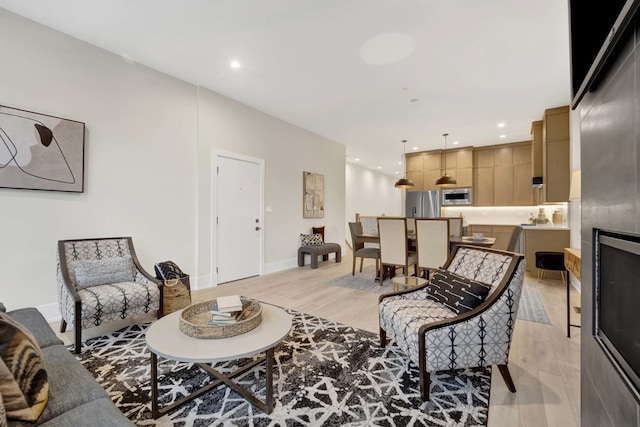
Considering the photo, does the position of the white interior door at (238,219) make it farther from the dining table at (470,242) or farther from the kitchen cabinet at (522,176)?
the kitchen cabinet at (522,176)

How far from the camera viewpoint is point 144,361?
2139 millimetres

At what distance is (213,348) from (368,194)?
10299 millimetres

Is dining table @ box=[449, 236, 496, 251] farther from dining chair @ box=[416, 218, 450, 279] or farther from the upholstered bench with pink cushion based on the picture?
the upholstered bench with pink cushion

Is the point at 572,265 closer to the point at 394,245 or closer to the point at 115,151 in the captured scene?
the point at 394,245

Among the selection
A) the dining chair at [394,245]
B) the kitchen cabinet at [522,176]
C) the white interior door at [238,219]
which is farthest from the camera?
the kitchen cabinet at [522,176]

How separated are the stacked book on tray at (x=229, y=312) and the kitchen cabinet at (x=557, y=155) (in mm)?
5384

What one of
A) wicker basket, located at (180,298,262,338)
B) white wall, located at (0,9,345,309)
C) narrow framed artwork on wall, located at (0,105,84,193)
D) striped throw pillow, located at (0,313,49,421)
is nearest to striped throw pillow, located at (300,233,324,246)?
white wall, located at (0,9,345,309)

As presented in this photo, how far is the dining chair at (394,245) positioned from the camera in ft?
13.9

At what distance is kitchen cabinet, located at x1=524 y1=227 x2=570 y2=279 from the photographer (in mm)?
4859

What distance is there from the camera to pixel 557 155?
4766mm

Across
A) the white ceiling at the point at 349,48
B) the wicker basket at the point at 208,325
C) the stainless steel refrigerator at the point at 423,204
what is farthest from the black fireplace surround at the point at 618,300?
the stainless steel refrigerator at the point at 423,204

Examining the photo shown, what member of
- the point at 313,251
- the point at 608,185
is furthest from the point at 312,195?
the point at 608,185

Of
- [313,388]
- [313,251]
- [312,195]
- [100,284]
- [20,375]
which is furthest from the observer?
[312,195]

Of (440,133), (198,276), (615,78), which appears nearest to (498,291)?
(615,78)
